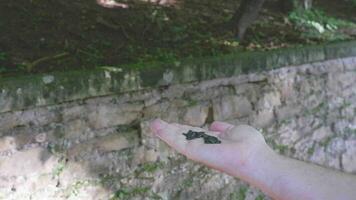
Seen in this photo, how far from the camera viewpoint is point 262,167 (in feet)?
6.17

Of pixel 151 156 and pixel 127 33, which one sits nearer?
pixel 151 156

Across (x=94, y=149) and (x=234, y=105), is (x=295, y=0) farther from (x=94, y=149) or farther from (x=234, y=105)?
Result: (x=94, y=149)

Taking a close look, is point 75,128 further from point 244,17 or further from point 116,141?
point 244,17

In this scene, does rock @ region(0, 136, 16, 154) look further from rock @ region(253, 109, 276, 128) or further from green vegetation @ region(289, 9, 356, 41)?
green vegetation @ region(289, 9, 356, 41)

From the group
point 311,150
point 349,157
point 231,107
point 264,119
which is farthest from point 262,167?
point 349,157

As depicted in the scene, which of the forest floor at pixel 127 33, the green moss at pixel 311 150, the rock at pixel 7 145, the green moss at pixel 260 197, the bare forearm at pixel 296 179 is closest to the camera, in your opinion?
the bare forearm at pixel 296 179

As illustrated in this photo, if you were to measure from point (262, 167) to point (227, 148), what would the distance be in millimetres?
167

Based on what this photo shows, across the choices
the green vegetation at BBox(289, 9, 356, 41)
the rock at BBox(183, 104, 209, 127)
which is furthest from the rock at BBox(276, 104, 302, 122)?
the green vegetation at BBox(289, 9, 356, 41)

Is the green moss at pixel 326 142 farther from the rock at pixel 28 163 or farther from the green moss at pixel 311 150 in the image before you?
the rock at pixel 28 163

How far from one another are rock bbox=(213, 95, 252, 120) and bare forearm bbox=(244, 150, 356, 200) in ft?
4.39

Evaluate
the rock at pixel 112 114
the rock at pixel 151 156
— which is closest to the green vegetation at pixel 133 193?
the rock at pixel 151 156

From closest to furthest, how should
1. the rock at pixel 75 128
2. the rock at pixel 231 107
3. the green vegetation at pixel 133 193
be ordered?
the rock at pixel 75 128, the green vegetation at pixel 133 193, the rock at pixel 231 107

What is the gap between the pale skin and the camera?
5.57ft

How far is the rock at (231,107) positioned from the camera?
10.8 ft
